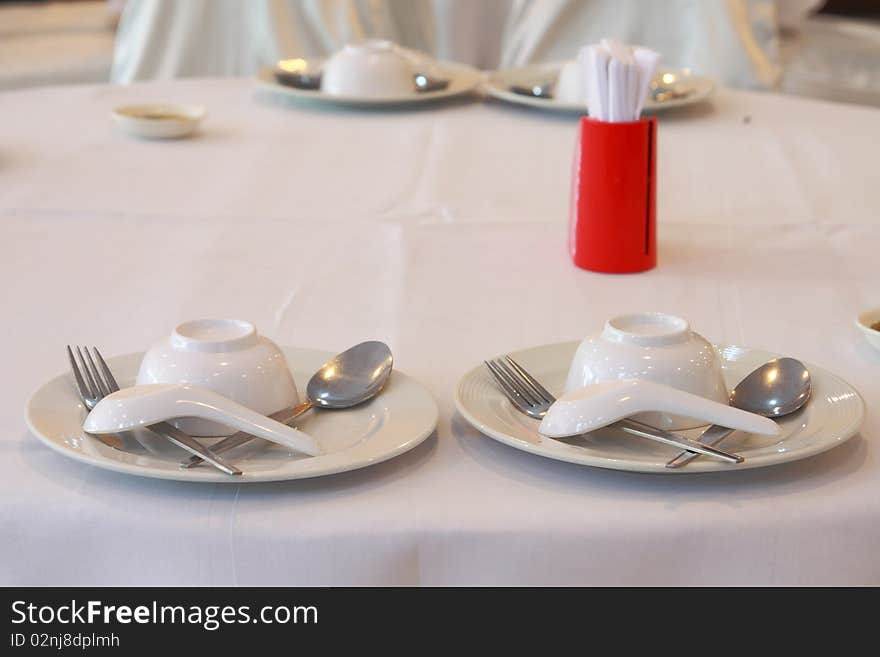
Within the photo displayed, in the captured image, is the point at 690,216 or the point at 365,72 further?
the point at 365,72

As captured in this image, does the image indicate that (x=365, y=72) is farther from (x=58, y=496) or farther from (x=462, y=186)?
(x=58, y=496)

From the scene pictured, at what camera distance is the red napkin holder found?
3.19 ft

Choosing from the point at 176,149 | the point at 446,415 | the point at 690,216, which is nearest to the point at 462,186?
the point at 690,216

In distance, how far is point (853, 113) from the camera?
5.34 feet

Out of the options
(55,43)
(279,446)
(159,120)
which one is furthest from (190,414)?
(55,43)

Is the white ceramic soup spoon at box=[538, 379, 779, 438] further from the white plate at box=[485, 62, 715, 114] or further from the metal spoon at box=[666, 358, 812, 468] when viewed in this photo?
the white plate at box=[485, 62, 715, 114]

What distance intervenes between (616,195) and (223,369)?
471 millimetres

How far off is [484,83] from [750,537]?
1.24m

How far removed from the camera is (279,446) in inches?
23.3

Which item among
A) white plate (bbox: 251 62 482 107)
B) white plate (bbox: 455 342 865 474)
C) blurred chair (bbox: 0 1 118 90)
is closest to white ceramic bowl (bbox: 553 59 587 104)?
white plate (bbox: 251 62 482 107)

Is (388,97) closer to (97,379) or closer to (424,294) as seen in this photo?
(424,294)

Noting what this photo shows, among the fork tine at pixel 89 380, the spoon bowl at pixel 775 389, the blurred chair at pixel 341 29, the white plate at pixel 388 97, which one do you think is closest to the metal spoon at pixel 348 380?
the fork tine at pixel 89 380

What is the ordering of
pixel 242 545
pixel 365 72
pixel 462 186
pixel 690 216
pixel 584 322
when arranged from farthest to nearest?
1. pixel 365 72
2. pixel 462 186
3. pixel 690 216
4. pixel 584 322
5. pixel 242 545

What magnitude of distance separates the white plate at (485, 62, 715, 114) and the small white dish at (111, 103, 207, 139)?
44cm
